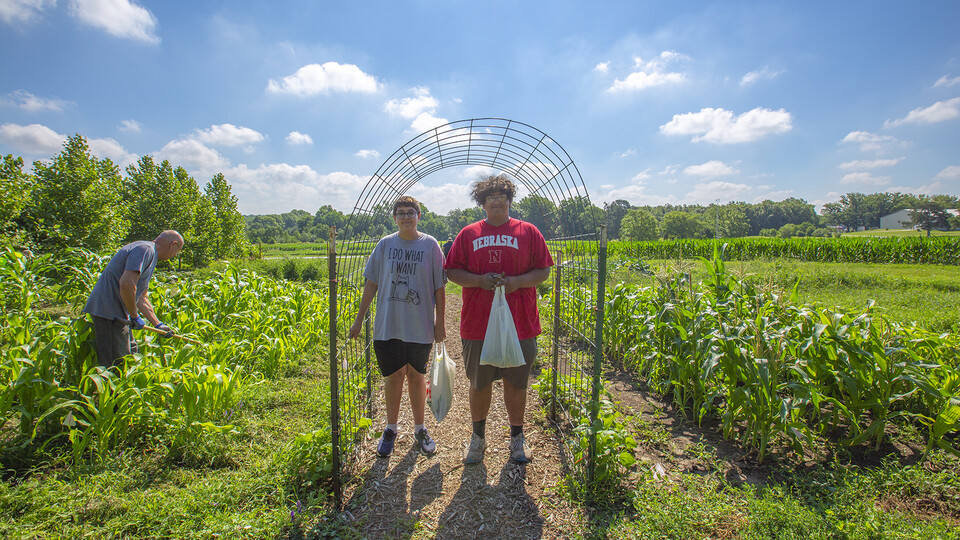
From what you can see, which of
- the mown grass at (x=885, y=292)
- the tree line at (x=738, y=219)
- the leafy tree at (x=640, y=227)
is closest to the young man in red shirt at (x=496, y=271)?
the mown grass at (x=885, y=292)

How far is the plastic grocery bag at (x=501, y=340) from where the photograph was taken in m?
2.53

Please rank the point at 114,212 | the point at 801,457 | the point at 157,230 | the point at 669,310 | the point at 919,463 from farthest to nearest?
the point at 157,230 → the point at 114,212 → the point at 669,310 → the point at 801,457 → the point at 919,463

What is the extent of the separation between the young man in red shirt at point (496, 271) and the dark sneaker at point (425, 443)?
0.57 m

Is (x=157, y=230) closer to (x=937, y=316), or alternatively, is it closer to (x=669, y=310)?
(x=669, y=310)

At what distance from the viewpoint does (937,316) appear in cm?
693

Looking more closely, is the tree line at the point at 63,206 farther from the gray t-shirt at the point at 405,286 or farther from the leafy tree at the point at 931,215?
the leafy tree at the point at 931,215

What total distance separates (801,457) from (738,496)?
0.68 meters

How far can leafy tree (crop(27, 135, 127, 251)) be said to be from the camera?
8.45m

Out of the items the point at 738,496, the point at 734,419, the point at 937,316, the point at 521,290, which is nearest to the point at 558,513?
the point at 738,496

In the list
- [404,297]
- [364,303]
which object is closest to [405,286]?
[404,297]

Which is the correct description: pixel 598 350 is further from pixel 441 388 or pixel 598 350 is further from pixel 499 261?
pixel 441 388

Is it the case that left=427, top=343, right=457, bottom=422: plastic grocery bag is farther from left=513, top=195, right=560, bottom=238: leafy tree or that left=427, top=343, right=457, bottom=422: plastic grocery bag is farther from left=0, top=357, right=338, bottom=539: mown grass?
left=513, top=195, right=560, bottom=238: leafy tree

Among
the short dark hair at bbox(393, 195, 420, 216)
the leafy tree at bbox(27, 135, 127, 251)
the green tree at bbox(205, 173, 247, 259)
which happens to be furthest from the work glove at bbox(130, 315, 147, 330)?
the green tree at bbox(205, 173, 247, 259)

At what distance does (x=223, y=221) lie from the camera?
1847 centimetres
